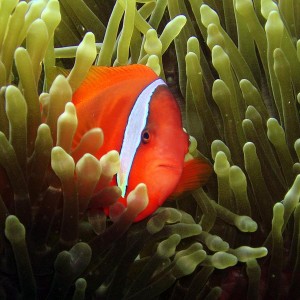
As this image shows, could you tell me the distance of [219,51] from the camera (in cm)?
136

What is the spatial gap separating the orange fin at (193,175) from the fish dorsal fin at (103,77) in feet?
0.73

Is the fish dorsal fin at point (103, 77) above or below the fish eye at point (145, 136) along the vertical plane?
above

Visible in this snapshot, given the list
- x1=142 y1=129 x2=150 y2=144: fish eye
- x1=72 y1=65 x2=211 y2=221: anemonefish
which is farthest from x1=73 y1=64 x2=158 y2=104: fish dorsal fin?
x1=142 y1=129 x2=150 y2=144: fish eye

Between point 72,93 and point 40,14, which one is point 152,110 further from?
point 40,14

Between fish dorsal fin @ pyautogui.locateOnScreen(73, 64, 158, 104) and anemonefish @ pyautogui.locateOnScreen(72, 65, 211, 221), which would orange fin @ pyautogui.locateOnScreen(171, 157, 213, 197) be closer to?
anemonefish @ pyautogui.locateOnScreen(72, 65, 211, 221)

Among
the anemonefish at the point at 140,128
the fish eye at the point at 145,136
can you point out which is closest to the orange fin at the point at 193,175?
the anemonefish at the point at 140,128

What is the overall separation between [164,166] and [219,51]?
45 centimetres

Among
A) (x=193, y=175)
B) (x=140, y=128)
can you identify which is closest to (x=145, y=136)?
(x=140, y=128)

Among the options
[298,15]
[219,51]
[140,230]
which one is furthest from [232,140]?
[298,15]

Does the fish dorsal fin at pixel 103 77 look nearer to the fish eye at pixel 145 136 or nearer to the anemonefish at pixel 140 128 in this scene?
the anemonefish at pixel 140 128

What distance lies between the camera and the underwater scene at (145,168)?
1.07 m

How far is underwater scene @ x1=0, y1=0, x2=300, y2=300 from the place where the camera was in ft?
3.50

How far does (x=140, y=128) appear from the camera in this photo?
1082 millimetres

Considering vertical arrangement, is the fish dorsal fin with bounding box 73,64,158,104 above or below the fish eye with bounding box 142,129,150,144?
above
